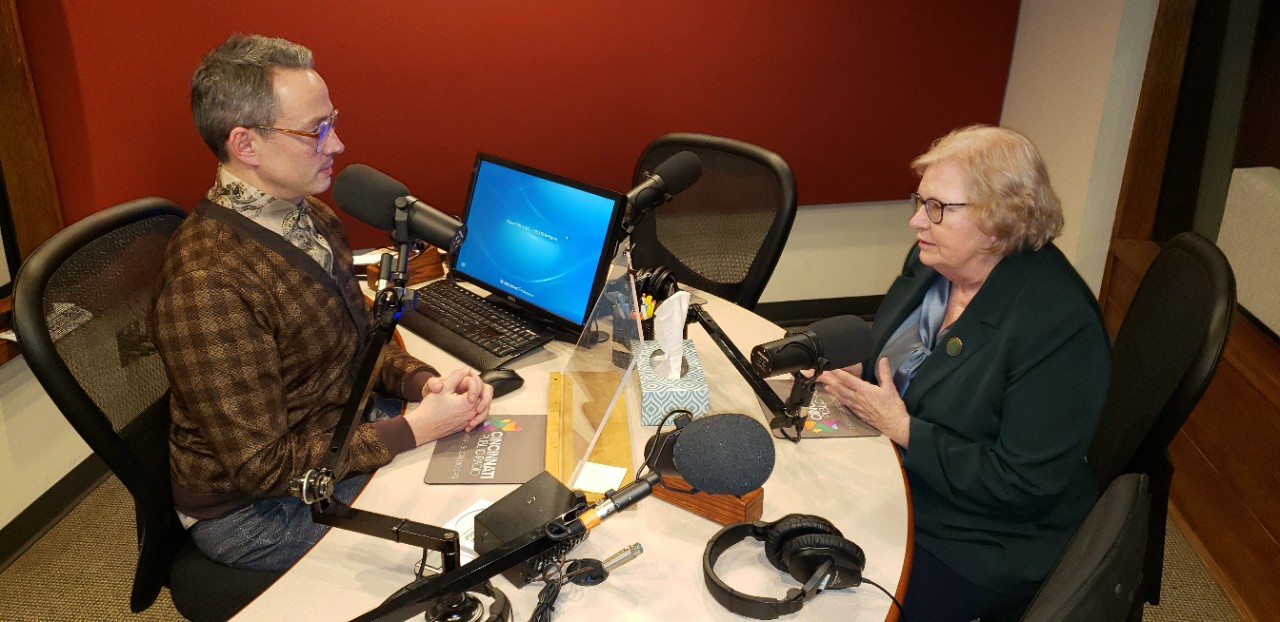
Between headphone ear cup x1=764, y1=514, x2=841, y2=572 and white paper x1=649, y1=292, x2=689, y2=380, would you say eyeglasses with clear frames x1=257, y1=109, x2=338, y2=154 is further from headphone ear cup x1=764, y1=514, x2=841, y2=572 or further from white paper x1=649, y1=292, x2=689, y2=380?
headphone ear cup x1=764, y1=514, x2=841, y2=572

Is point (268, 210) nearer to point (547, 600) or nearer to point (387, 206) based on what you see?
point (387, 206)

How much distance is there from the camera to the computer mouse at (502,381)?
187 cm

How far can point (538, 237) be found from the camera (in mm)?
2164

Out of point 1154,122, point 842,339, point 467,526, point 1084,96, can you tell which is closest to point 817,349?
point 842,339

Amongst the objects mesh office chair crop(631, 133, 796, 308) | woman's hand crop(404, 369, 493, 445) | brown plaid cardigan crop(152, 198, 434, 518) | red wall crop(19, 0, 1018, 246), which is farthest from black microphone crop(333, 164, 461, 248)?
red wall crop(19, 0, 1018, 246)

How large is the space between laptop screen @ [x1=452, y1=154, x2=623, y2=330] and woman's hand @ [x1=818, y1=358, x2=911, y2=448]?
1.92ft

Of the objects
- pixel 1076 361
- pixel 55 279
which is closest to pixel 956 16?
pixel 1076 361

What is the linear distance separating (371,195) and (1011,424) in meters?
1.18

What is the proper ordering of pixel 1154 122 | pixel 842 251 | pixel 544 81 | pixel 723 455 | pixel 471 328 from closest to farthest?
pixel 723 455 → pixel 471 328 → pixel 1154 122 → pixel 544 81 → pixel 842 251

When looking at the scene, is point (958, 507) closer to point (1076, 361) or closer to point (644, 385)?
point (1076, 361)

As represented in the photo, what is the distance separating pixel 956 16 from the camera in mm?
3434

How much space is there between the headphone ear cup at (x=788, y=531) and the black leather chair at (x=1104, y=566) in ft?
1.15

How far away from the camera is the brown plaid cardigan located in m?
1.51

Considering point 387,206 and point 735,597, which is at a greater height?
point 387,206
